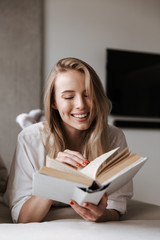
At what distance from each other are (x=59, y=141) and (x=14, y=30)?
2459 mm

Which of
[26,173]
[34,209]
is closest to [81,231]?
[34,209]

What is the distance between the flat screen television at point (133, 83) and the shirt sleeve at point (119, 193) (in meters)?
2.55

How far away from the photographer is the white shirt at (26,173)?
44.0 inches

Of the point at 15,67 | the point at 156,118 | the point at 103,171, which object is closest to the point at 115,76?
the point at 156,118

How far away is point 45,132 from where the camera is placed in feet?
4.12

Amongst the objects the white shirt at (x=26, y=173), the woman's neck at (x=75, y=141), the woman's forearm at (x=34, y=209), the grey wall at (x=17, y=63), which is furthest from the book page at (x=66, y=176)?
the grey wall at (x=17, y=63)

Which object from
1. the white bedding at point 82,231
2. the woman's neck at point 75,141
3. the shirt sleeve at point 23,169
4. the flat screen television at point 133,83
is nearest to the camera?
the white bedding at point 82,231

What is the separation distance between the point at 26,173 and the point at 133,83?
311 centimetres

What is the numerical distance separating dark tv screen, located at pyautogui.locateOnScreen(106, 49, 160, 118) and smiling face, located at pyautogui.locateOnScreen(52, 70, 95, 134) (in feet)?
8.84

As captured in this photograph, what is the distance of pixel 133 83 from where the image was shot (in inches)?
160

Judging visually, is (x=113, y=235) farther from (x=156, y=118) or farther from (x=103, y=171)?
(x=156, y=118)

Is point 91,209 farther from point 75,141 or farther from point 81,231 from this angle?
point 75,141

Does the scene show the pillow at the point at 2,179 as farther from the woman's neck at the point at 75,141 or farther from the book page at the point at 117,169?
the book page at the point at 117,169

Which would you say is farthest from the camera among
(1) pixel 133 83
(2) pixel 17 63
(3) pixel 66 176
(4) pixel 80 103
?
(1) pixel 133 83
